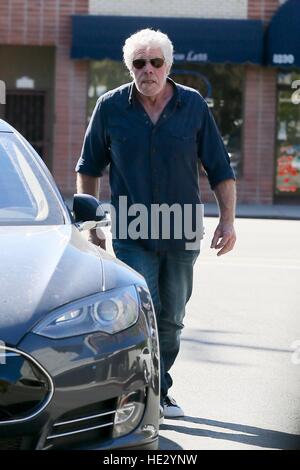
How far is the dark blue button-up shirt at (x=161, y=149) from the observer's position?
5.82 m

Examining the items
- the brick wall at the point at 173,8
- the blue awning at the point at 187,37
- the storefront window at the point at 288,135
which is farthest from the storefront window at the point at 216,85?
the brick wall at the point at 173,8

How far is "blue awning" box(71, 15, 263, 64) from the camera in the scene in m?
22.5

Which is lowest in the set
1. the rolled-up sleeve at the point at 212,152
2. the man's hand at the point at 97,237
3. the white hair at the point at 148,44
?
the man's hand at the point at 97,237

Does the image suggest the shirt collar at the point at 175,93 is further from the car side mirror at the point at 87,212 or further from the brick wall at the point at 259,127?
the brick wall at the point at 259,127

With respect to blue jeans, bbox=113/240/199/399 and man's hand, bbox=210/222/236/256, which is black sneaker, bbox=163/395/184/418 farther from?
man's hand, bbox=210/222/236/256

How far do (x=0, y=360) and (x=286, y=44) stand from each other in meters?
19.0

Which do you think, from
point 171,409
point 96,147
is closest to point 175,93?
point 96,147

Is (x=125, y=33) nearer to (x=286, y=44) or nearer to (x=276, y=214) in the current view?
(x=286, y=44)

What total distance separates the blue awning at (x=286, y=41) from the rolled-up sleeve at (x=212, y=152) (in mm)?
16836

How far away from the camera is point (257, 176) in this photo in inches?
927

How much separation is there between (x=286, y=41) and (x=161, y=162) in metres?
17.1

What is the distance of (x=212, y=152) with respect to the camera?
5930 mm

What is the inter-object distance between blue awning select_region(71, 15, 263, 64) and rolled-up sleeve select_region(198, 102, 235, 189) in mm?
16774

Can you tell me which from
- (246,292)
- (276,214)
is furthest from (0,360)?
(276,214)
